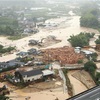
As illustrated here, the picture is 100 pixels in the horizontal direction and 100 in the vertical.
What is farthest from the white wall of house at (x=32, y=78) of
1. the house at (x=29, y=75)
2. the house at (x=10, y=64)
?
the house at (x=10, y=64)

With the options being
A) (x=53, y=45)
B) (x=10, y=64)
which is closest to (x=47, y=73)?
(x=10, y=64)

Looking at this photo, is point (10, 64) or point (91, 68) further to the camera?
point (10, 64)

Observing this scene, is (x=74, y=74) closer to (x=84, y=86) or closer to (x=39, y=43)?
(x=84, y=86)

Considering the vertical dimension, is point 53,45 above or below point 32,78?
below

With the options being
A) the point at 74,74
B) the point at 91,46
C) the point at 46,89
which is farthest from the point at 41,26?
the point at 46,89

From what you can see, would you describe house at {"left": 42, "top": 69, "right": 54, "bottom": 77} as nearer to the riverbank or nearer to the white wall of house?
the white wall of house

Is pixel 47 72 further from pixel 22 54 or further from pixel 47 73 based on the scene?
pixel 22 54

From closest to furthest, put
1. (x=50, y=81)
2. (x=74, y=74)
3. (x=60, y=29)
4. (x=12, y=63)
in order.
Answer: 1. (x=50, y=81)
2. (x=74, y=74)
3. (x=12, y=63)
4. (x=60, y=29)

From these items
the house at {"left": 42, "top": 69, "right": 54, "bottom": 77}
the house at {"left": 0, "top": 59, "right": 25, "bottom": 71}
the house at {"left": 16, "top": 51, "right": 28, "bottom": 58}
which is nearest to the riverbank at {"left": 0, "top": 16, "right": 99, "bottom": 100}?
the house at {"left": 16, "top": 51, "right": 28, "bottom": 58}
